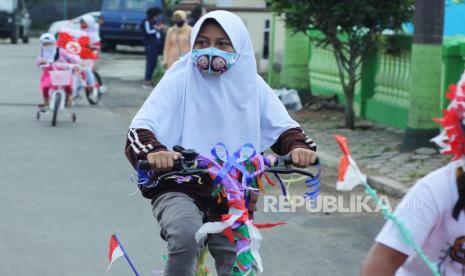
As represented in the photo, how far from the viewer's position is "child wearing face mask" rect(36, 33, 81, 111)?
15234mm

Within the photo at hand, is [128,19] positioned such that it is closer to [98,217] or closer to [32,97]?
[32,97]

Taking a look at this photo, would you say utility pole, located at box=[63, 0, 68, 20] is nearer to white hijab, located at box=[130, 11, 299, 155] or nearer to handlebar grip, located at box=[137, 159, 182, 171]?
white hijab, located at box=[130, 11, 299, 155]

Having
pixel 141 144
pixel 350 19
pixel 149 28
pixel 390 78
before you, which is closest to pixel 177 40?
pixel 149 28

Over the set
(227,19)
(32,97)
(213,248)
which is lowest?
(32,97)

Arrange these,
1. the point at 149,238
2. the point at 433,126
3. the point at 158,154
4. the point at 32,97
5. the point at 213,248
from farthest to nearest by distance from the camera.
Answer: the point at 32,97 → the point at 433,126 → the point at 149,238 → the point at 213,248 → the point at 158,154

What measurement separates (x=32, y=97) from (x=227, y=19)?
14895 millimetres

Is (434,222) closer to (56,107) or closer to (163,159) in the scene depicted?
(163,159)

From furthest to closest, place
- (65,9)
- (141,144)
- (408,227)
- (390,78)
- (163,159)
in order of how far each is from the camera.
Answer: (65,9) → (390,78) → (141,144) → (163,159) → (408,227)

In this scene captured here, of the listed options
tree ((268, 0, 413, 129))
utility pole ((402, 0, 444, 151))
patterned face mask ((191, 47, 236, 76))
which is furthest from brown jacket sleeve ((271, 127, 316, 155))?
tree ((268, 0, 413, 129))

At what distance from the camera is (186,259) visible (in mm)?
4352

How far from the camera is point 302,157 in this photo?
451cm

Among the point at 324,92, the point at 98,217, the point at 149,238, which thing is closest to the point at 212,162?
the point at 149,238

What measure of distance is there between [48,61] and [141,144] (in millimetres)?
11213

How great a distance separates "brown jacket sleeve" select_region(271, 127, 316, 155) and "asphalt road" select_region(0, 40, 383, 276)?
2.08 meters
